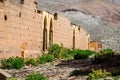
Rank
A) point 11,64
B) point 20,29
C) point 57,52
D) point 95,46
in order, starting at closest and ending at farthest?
point 11,64, point 20,29, point 57,52, point 95,46

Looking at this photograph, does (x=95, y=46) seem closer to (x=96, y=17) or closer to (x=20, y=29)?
(x=20, y=29)

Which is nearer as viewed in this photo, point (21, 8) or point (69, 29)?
point (21, 8)

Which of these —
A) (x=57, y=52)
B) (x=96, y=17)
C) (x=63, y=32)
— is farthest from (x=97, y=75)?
(x=96, y=17)

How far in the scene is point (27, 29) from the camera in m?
26.9

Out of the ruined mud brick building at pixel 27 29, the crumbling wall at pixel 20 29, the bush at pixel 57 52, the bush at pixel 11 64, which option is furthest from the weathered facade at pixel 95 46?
the bush at pixel 11 64

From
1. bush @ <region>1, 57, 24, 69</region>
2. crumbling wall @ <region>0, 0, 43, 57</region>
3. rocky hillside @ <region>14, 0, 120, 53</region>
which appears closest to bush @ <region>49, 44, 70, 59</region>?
crumbling wall @ <region>0, 0, 43, 57</region>

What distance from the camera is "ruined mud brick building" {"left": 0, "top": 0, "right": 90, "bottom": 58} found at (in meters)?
23.1

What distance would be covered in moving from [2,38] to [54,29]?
11.6m

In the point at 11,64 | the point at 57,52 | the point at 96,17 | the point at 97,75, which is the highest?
the point at 96,17

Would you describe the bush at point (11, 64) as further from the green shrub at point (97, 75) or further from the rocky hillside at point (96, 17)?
the rocky hillside at point (96, 17)

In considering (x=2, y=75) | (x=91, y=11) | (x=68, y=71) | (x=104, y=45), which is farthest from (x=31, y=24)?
(x=91, y=11)

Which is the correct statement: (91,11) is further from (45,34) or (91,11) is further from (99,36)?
(45,34)

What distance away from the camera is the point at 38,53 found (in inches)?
1171

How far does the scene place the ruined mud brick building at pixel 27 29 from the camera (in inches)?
910
